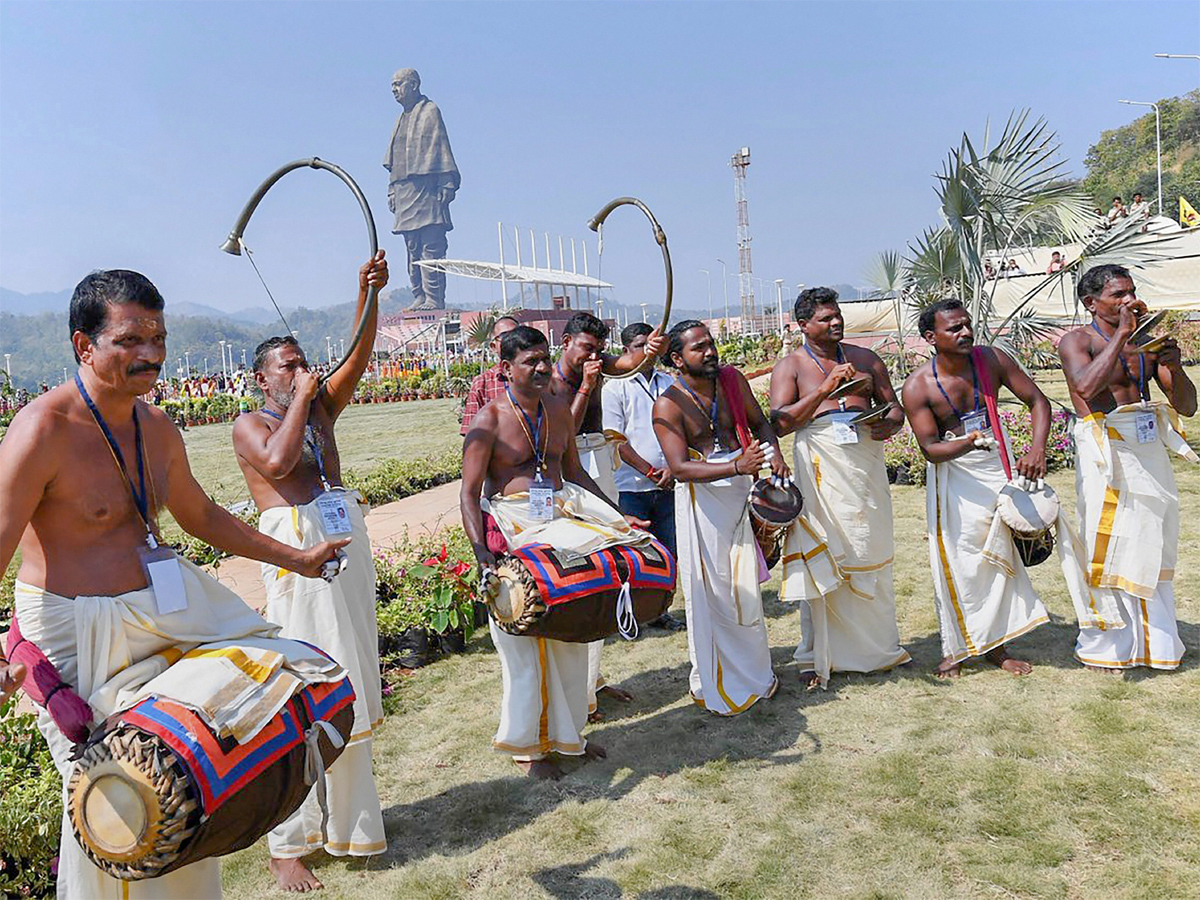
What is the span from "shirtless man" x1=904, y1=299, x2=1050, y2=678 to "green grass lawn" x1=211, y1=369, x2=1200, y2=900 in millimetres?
294

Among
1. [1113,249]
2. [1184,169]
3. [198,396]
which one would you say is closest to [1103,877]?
[1113,249]

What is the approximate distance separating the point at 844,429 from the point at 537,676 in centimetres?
236

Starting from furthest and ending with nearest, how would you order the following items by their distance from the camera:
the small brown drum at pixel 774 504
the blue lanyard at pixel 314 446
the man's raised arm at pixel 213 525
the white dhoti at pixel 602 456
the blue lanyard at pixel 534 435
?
the white dhoti at pixel 602 456
the small brown drum at pixel 774 504
the blue lanyard at pixel 534 435
the blue lanyard at pixel 314 446
the man's raised arm at pixel 213 525

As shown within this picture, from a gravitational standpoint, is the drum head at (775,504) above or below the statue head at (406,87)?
below

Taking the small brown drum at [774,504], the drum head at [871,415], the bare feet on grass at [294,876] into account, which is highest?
the drum head at [871,415]

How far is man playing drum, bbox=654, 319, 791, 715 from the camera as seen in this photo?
559 cm

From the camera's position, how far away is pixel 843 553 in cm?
598

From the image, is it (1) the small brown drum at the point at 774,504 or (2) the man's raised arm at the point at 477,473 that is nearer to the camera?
(2) the man's raised arm at the point at 477,473

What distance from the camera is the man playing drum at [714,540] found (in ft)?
18.3

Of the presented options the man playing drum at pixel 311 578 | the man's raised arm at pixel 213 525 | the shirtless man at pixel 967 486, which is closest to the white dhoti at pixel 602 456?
the shirtless man at pixel 967 486

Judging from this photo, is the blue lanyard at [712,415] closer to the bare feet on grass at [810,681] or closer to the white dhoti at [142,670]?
the bare feet on grass at [810,681]

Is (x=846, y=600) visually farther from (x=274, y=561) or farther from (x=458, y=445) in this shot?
(x=458, y=445)

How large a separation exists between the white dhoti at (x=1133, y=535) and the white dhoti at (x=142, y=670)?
4.66 metres

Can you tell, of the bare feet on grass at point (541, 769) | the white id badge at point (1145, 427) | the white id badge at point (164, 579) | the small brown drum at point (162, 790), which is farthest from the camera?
the white id badge at point (1145, 427)
